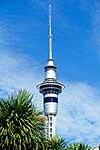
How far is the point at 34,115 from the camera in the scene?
97.7ft

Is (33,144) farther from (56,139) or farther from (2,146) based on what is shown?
(56,139)

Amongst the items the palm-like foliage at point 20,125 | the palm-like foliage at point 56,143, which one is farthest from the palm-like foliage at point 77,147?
the palm-like foliage at point 20,125

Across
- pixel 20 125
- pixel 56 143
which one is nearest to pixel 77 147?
pixel 56 143

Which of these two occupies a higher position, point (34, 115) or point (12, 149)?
point (34, 115)

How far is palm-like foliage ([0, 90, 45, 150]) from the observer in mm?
28531

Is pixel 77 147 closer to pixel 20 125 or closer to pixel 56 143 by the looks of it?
pixel 56 143

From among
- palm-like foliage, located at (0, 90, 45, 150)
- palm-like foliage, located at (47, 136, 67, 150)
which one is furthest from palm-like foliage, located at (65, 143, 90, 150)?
palm-like foliage, located at (0, 90, 45, 150)

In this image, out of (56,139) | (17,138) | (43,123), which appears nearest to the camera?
(17,138)

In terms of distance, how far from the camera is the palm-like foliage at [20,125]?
93.6 ft

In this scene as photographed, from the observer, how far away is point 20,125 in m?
28.8

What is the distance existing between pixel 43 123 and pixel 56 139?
557 centimetres

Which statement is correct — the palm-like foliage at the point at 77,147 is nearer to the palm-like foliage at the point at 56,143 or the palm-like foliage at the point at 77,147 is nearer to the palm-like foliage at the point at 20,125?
the palm-like foliage at the point at 56,143

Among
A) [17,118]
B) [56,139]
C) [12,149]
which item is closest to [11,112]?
[17,118]

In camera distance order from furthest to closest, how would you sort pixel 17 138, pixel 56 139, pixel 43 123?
pixel 56 139 → pixel 43 123 → pixel 17 138
